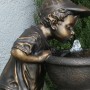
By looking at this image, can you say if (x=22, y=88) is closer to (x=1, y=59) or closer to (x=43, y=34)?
(x=43, y=34)

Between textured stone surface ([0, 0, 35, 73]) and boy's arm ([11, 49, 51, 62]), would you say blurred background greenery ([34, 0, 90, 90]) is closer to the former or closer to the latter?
textured stone surface ([0, 0, 35, 73])

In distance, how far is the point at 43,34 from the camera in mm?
2877

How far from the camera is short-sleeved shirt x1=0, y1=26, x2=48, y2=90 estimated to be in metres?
2.80

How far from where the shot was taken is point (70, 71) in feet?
8.73

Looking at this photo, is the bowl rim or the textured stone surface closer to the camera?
the bowl rim

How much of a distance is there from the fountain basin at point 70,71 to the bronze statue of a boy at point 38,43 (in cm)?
11

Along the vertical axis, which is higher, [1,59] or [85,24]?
[85,24]

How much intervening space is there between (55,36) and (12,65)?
0.39 m

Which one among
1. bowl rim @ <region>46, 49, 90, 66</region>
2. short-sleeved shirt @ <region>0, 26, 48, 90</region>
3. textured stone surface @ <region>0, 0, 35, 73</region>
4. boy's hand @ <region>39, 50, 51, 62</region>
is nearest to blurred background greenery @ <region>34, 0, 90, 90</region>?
textured stone surface @ <region>0, 0, 35, 73</region>

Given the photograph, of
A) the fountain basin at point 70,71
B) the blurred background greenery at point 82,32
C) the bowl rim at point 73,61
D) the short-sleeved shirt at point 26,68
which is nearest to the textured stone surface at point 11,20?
the blurred background greenery at point 82,32

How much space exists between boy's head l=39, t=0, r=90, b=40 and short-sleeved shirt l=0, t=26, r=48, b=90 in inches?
4.3

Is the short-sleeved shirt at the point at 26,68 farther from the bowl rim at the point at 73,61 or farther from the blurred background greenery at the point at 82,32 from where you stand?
the blurred background greenery at the point at 82,32

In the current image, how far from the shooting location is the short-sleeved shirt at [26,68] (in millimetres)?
2801

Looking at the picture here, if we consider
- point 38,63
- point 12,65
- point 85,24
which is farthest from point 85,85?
point 85,24
